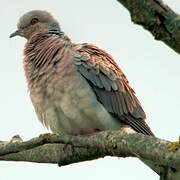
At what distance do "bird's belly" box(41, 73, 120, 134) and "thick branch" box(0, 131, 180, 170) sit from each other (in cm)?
65

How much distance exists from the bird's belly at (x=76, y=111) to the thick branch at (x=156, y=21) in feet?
10.4

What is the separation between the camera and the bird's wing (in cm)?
601

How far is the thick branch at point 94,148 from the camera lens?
293 centimetres

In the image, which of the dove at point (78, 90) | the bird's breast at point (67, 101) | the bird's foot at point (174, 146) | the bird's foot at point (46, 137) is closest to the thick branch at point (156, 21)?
the bird's foot at point (174, 146)

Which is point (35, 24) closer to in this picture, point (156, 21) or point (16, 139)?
point (16, 139)

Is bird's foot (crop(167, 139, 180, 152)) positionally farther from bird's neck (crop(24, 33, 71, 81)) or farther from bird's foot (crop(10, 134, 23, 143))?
bird's neck (crop(24, 33, 71, 81))

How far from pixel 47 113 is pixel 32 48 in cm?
113

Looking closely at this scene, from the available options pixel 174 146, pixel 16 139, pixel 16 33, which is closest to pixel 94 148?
pixel 174 146

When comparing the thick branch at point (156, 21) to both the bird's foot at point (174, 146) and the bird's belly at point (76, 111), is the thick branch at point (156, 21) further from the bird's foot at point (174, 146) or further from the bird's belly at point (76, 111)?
the bird's belly at point (76, 111)

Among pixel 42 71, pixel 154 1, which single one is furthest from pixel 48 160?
pixel 154 1

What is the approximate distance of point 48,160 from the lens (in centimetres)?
487

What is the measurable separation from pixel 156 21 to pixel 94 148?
4.52ft

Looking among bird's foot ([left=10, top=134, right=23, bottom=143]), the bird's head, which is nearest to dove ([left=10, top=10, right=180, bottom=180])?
the bird's head

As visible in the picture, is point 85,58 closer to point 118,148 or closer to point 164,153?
point 118,148
